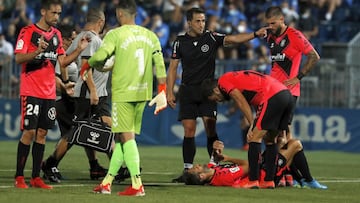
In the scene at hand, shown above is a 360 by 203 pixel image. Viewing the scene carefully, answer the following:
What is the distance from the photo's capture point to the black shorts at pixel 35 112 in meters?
12.9

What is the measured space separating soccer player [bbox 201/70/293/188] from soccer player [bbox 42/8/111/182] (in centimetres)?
201

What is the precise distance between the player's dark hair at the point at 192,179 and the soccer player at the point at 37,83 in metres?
2.11

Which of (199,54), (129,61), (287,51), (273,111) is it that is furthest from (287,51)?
(129,61)

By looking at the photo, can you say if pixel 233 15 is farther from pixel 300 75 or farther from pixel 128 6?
pixel 128 6

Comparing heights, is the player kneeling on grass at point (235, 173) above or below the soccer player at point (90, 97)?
below

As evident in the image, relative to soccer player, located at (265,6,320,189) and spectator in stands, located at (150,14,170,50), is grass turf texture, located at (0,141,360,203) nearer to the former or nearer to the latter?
soccer player, located at (265,6,320,189)

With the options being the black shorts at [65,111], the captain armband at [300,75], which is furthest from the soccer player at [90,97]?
the captain armband at [300,75]

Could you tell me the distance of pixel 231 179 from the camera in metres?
13.8

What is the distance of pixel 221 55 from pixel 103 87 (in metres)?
12.3

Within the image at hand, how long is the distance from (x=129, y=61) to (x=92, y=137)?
100 inches

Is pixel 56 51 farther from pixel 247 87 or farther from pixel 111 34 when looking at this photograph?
pixel 247 87

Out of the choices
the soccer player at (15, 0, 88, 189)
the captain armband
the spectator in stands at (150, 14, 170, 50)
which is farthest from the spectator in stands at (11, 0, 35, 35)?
the soccer player at (15, 0, 88, 189)

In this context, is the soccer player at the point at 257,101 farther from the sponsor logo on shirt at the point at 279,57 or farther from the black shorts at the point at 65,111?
the black shorts at the point at 65,111

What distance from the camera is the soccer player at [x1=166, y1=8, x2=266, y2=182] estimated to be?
1520 centimetres
